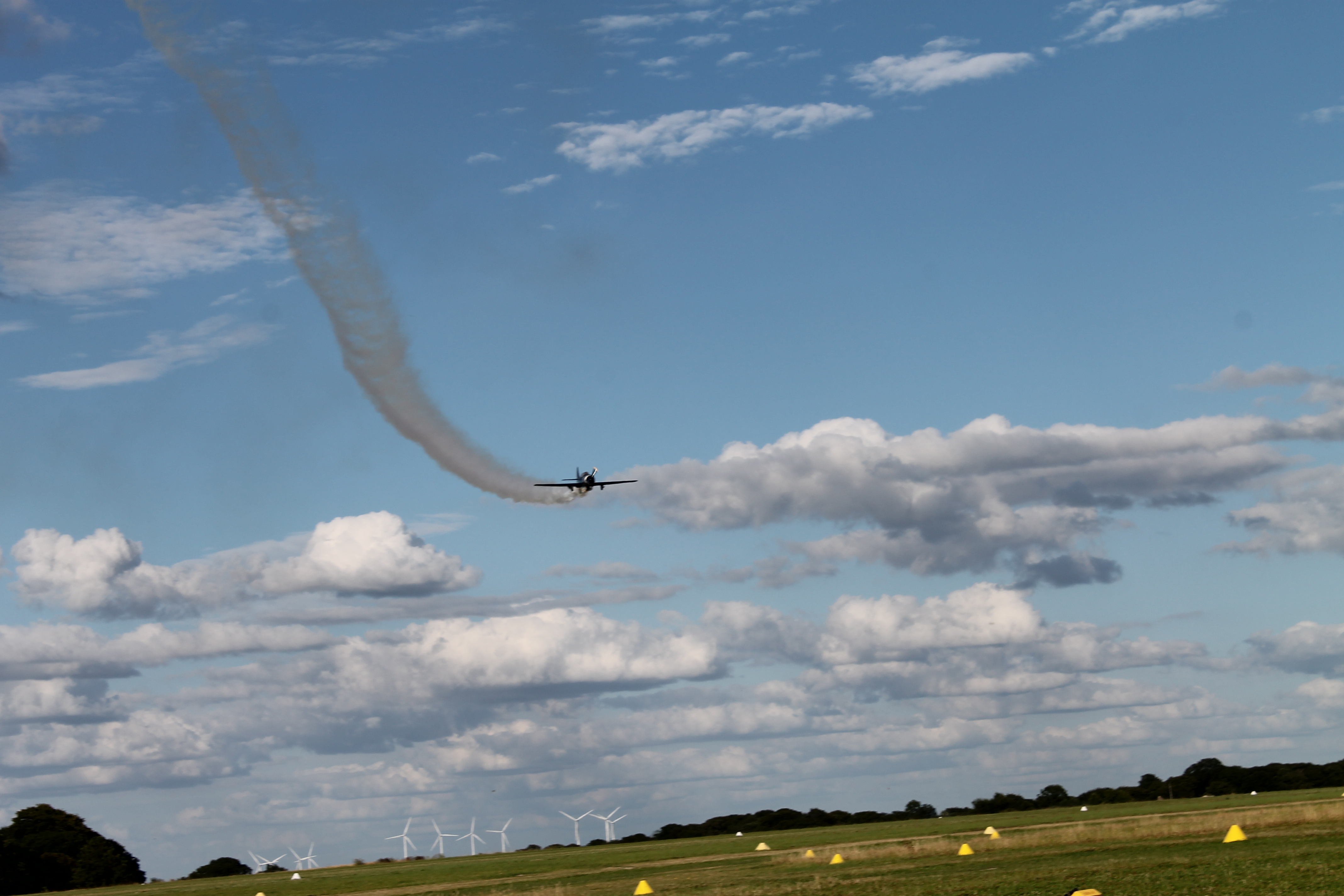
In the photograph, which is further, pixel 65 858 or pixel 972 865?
pixel 65 858

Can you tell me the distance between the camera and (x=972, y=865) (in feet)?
249

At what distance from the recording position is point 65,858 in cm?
19262

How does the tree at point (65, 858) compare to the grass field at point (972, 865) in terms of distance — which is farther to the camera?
the tree at point (65, 858)

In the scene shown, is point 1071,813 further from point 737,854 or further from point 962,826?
point 737,854

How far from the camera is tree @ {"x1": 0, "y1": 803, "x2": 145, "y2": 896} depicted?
18575cm

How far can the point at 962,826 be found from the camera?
159m

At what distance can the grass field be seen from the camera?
5500cm

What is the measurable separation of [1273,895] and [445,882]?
95669 millimetres

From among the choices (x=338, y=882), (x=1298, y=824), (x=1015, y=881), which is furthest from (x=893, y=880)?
(x=338, y=882)

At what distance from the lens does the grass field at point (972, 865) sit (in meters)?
55.0

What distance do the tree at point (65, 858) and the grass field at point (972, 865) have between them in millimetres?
19314

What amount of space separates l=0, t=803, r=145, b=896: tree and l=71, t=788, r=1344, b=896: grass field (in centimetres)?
1931

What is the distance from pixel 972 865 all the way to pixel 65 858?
171537 mm

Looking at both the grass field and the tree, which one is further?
the tree
